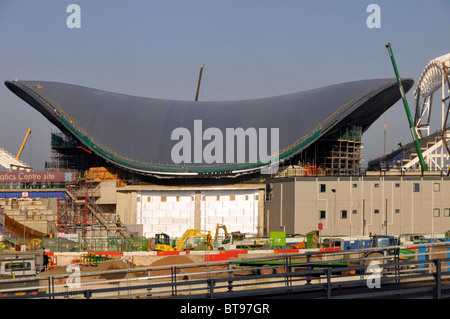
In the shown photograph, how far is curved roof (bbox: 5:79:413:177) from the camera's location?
70.8 metres

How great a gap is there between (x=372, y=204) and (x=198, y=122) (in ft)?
103

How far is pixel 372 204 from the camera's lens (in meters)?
55.9

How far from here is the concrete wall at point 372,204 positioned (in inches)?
2186

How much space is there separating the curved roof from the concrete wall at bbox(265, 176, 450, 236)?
46.0 feet

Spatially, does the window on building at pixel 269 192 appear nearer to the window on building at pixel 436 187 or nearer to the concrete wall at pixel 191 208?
the concrete wall at pixel 191 208

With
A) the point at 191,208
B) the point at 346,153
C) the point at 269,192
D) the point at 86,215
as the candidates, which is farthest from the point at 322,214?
the point at 86,215

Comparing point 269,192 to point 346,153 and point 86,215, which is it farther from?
point 86,215

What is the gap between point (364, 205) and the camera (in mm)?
55844

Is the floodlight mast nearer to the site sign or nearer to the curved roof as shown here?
the curved roof

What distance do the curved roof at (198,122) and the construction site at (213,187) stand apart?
232mm

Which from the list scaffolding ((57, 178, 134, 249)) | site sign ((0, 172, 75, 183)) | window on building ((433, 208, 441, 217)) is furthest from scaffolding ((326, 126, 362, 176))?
site sign ((0, 172, 75, 183))

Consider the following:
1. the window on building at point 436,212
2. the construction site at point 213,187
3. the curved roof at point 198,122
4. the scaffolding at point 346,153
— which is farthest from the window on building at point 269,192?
the window on building at point 436,212

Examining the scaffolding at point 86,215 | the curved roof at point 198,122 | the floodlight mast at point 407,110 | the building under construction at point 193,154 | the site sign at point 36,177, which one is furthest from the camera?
the floodlight mast at point 407,110
